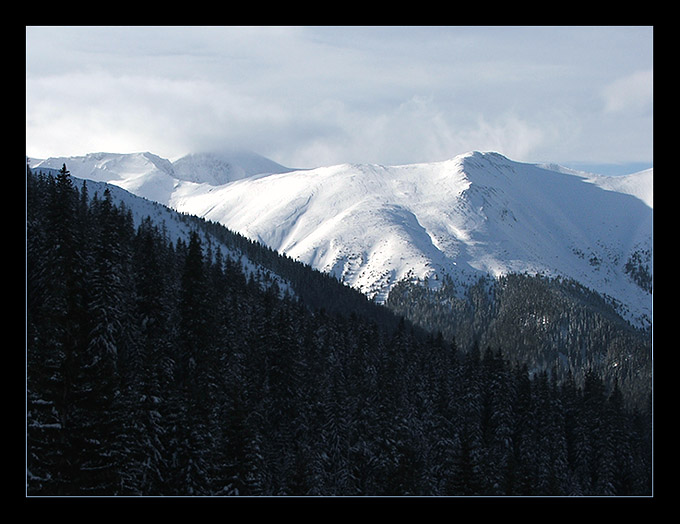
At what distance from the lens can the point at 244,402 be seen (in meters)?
67.9

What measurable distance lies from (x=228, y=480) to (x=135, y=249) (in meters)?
53.5

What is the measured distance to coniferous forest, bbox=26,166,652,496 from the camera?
4088cm

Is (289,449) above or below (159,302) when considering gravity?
below

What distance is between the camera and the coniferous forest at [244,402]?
40875 mm
